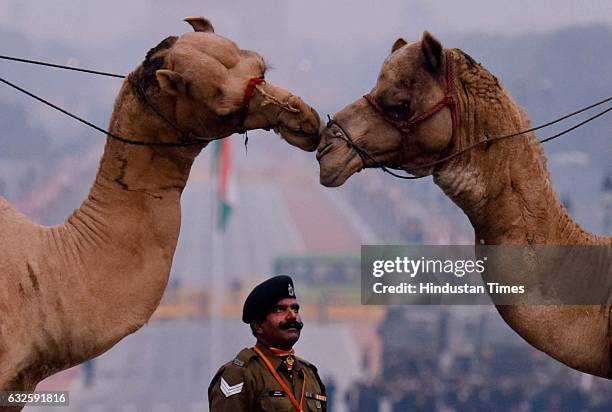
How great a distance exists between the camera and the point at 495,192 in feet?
21.1

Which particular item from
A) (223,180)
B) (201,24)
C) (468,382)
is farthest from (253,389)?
(223,180)

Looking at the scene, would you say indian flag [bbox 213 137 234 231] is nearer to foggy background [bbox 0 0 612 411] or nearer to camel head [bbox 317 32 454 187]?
foggy background [bbox 0 0 612 411]

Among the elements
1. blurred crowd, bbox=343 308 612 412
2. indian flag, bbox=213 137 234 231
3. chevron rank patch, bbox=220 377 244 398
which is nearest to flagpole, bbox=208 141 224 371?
indian flag, bbox=213 137 234 231

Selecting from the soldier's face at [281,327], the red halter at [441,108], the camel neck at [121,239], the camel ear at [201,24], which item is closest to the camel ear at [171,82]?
the camel neck at [121,239]

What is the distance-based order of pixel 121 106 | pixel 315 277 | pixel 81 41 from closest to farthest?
pixel 121 106 → pixel 81 41 → pixel 315 277

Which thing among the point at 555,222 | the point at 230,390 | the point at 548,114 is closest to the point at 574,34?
the point at 548,114

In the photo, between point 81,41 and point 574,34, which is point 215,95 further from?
Result: point 81,41

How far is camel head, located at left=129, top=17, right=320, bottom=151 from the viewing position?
20.2 ft

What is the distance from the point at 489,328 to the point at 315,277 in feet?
15.7

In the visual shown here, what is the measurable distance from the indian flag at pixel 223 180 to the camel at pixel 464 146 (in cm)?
1397

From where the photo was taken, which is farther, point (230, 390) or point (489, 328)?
point (489, 328)

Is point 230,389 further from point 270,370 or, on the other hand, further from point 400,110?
point 400,110

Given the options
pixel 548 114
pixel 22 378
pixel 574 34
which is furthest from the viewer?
pixel 574 34

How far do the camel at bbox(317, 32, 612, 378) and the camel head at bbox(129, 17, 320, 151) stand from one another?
0.84 ft
